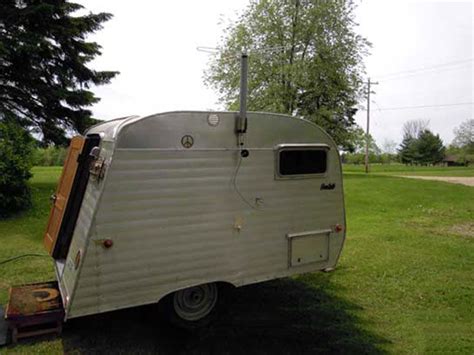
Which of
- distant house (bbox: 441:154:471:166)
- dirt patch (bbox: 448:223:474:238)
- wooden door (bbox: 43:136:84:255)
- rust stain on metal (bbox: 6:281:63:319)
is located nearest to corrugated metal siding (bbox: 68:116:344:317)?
wooden door (bbox: 43:136:84:255)

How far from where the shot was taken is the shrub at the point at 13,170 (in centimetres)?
1055

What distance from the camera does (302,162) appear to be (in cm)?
485

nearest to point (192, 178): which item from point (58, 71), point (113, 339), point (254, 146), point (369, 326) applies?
point (254, 146)

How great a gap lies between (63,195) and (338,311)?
3.89 m

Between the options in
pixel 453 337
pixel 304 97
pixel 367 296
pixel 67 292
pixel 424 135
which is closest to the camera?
pixel 67 292

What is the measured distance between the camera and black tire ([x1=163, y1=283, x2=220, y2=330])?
428 centimetres

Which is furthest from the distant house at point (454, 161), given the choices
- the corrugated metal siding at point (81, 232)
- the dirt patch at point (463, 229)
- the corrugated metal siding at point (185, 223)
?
the corrugated metal siding at point (81, 232)

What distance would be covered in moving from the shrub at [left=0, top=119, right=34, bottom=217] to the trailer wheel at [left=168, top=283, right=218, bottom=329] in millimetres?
8330

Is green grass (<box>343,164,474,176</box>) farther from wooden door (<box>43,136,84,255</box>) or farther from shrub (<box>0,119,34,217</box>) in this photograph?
wooden door (<box>43,136,84,255</box>)

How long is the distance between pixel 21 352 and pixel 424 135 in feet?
213

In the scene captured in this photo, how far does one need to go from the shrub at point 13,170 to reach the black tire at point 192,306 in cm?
833

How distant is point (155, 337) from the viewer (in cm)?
436

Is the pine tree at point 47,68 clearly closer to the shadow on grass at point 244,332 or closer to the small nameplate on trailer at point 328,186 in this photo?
the shadow on grass at point 244,332

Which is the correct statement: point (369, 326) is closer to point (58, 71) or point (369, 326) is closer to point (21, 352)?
point (21, 352)
